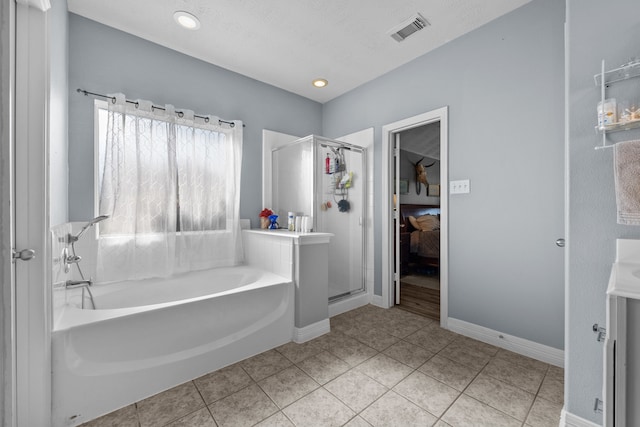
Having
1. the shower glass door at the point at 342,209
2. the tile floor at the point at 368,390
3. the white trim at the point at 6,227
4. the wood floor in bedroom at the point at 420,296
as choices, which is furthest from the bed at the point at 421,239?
the white trim at the point at 6,227

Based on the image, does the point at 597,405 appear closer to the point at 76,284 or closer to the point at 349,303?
the point at 349,303

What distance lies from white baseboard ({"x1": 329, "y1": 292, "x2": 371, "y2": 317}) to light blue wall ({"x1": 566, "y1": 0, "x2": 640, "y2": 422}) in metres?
1.76

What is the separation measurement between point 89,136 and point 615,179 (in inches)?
124

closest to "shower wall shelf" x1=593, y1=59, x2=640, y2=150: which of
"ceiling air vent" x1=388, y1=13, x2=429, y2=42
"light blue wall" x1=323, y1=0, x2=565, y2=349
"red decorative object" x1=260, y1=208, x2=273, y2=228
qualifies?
"light blue wall" x1=323, y1=0, x2=565, y2=349

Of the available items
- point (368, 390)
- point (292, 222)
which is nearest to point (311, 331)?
point (368, 390)

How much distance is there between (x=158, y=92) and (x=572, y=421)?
348cm

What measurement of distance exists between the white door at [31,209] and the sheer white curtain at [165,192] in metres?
0.88

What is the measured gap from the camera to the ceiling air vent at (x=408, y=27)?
202 centimetres

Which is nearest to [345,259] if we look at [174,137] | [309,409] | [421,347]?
[421,347]

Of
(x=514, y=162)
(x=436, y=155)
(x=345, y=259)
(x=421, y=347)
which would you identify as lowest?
(x=421, y=347)

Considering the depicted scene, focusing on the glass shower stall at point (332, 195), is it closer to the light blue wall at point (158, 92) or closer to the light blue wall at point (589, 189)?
the light blue wall at point (158, 92)

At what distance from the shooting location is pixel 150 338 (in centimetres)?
147

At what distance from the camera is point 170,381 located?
154 cm

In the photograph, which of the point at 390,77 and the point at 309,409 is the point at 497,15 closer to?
the point at 390,77
